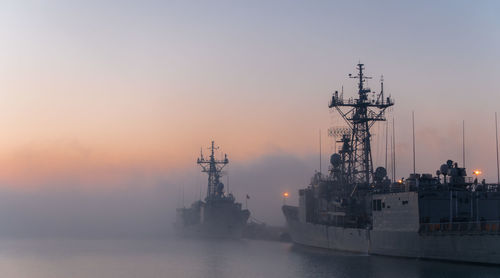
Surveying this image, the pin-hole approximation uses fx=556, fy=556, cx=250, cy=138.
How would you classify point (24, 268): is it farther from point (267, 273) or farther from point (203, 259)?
point (267, 273)

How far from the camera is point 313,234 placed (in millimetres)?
65188

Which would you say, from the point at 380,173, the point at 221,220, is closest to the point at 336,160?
the point at 380,173

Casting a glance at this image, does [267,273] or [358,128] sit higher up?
[358,128]

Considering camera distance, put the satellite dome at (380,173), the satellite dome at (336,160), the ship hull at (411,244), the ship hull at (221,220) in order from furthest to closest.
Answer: the ship hull at (221,220) < the satellite dome at (336,160) < the satellite dome at (380,173) < the ship hull at (411,244)

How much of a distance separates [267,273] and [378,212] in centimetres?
1142

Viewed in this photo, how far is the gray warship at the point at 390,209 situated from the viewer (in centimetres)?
4094

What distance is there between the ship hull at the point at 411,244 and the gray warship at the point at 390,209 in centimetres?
7

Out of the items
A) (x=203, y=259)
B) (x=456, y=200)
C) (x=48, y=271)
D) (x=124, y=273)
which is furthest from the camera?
(x=203, y=259)

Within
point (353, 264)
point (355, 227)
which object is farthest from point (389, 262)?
point (355, 227)

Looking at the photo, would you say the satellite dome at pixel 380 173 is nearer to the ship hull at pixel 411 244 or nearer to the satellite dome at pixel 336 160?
the ship hull at pixel 411 244

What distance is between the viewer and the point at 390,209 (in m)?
47.4

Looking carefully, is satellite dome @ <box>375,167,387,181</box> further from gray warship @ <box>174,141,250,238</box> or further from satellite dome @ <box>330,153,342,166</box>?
gray warship @ <box>174,141,250,238</box>

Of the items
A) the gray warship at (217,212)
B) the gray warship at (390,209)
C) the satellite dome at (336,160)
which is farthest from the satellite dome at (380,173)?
the gray warship at (217,212)

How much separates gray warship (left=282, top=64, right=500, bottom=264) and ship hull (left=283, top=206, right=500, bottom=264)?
67 millimetres
